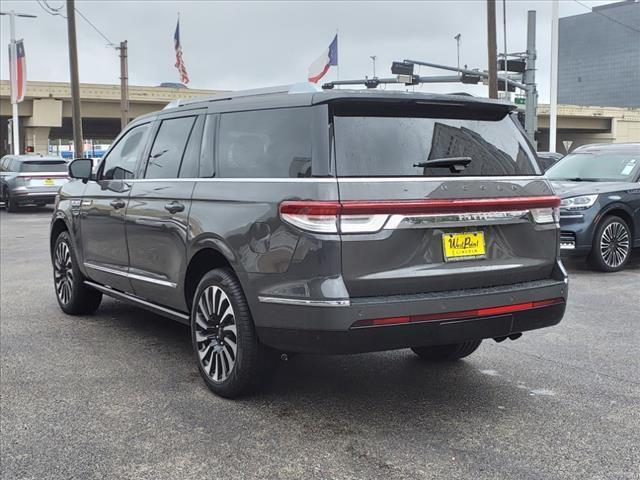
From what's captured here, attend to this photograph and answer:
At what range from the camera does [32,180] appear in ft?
70.8

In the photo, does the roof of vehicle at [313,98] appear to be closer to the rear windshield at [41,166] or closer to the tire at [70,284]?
the tire at [70,284]

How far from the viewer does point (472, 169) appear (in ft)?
13.5

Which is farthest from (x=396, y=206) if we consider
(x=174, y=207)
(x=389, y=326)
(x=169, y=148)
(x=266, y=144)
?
(x=169, y=148)

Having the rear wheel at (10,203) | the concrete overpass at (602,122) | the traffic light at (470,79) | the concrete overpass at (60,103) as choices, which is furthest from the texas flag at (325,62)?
the concrete overpass at (602,122)

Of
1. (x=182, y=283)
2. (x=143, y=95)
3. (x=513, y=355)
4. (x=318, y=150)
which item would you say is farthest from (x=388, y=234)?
(x=143, y=95)

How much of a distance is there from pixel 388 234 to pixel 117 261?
9.28 feet

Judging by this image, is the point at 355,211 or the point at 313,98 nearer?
the point at 355,211

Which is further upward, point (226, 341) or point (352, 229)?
point (352, 229)

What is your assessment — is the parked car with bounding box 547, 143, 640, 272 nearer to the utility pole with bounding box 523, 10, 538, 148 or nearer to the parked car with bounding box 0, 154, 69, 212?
the utility pole with bounding box 523, 10, 538, 148

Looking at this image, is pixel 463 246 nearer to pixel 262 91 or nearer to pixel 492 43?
pixel 262 91

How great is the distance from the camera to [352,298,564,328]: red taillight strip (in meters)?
3.71

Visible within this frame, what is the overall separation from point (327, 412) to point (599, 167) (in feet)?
25.5

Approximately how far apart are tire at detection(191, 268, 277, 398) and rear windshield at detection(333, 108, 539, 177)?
3.36 feet

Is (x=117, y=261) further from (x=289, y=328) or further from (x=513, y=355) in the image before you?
(x=513, y=355)
